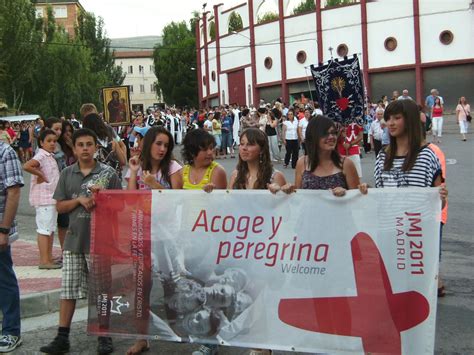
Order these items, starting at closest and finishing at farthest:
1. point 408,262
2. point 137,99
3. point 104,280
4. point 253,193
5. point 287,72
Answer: point 408,262
point 253,193
point 104,280
point 287,72
point 137,99

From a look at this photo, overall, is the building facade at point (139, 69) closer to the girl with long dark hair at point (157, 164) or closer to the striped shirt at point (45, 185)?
the striped shirt at point (45, 185)

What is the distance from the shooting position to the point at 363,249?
4.62 meters

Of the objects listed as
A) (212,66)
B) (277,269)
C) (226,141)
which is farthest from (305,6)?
(277,269)

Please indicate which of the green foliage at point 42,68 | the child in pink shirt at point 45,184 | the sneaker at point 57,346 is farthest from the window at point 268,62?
the sneaker at point 57,346

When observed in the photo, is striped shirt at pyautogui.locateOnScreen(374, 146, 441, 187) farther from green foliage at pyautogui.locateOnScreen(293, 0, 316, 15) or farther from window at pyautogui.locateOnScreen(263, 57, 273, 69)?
green foliage at pyautogui.locateOnScreen(293, 0, 316, 15)

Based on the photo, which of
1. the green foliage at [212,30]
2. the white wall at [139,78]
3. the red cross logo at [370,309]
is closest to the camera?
the red cross logo at [370,309]

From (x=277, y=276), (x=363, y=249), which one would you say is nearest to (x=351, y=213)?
(x=363, y=249)

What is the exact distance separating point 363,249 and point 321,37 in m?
42.7

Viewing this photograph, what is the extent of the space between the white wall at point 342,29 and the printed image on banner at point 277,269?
4098 cm

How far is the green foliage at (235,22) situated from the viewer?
173ft

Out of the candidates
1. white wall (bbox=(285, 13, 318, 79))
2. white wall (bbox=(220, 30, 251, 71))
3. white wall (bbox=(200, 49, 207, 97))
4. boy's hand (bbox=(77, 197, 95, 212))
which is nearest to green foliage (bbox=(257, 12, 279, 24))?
white wall (bbox=(220, 30, 251, 71))

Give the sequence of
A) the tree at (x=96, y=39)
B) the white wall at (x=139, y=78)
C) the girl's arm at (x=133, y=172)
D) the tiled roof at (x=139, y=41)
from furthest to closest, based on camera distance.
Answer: the white wall at (x=139, y=78), the tiled roof at (x=139, y=41), the tree at (x=96, y=39), the girl's arm at (x=133, y=172)

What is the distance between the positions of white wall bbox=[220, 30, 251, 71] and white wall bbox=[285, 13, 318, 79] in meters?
4.30

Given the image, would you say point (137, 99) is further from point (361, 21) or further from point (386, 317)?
point (386, 317)
